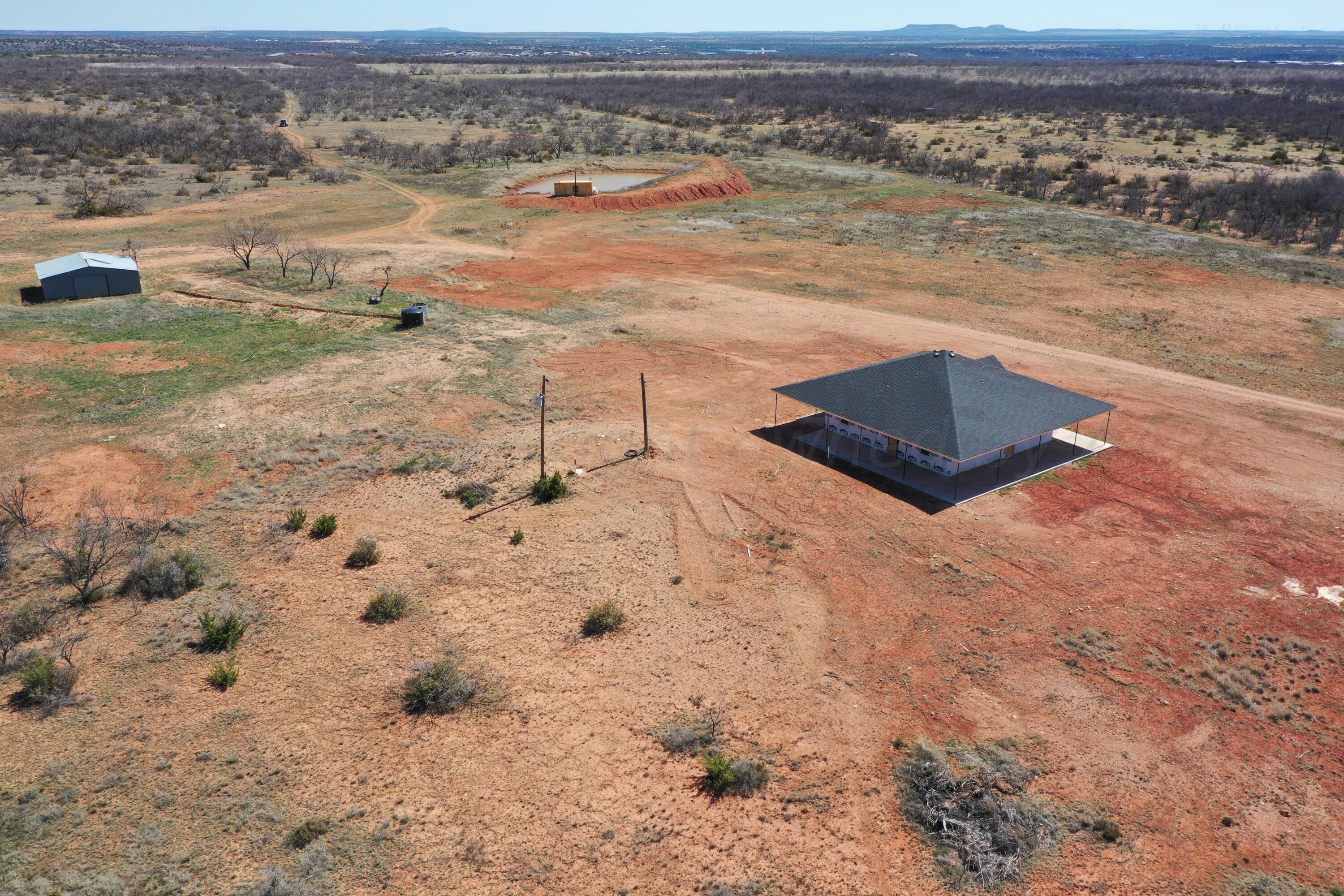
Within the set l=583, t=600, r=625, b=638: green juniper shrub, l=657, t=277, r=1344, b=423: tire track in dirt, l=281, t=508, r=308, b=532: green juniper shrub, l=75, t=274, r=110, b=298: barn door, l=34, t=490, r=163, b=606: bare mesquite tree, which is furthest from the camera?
l=75, t=274, r=110, b=298: barn door

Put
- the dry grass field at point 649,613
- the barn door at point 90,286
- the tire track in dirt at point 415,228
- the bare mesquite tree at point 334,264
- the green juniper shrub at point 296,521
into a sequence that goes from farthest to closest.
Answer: the tire track in dirt at point 415,228
the bare mesquite tree at point 334,264
the barn door at point 90,286
the green juniper shrub at point 296,521
the dry grass field at point 649,613

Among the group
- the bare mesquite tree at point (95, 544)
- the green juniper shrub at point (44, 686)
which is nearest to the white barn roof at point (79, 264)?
the bare mesquite tree at point (95, 544)

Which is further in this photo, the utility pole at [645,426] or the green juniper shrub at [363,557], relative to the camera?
the utility pole at [645,426]

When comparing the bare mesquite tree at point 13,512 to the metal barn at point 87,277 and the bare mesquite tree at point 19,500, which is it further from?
the metal barn at point 87,277

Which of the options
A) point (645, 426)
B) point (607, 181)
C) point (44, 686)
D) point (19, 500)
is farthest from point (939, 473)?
point (607, 181)

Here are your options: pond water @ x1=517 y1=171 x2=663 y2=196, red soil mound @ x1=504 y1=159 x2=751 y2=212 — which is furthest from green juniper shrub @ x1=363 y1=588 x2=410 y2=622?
pond water @ x1=517 y1=171 x2=663 y2=196

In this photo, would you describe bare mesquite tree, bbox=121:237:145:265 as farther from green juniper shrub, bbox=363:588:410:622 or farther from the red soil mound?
green juniper shrub, bbox=363:588:410:622
